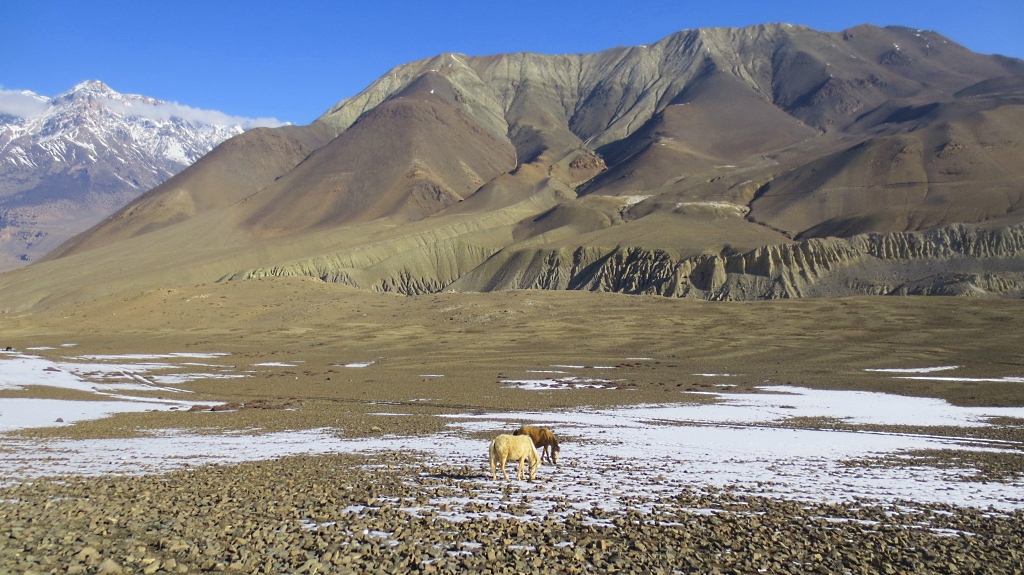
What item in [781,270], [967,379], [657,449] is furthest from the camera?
[781,270]

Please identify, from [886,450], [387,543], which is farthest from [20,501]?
[886,450]

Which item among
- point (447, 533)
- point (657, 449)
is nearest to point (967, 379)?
point (657, 449)

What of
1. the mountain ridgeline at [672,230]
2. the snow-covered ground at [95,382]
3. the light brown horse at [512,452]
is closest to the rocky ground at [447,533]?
the light brown horse at [512,452]

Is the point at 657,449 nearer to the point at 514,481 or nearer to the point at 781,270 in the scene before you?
the point at 514,481

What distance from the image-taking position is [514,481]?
12.8 m

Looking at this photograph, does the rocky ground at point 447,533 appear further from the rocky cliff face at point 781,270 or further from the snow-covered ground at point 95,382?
the rocky cliff face at point 781,270

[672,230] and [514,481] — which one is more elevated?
[672,230]

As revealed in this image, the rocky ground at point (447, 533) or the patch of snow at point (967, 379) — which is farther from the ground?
the rocky ground at point (447, 533)

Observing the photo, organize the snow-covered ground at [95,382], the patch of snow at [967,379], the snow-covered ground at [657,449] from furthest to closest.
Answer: the patch of snow at [967,379] → the snow-covered ground at [95,382] → the snow-covered ground at [657,449]

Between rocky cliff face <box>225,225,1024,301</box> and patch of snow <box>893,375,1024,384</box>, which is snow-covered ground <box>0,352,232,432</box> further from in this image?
rocky cliff face <box>225,225,1024,301</box>

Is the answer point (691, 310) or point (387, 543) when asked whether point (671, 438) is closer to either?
point (387, 543)

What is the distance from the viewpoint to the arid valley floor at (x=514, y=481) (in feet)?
28.2

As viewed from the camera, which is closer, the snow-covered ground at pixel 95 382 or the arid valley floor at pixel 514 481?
the arid valley floor at pixel 514 481

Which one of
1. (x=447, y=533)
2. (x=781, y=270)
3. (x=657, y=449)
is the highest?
(x=781, y=270)
